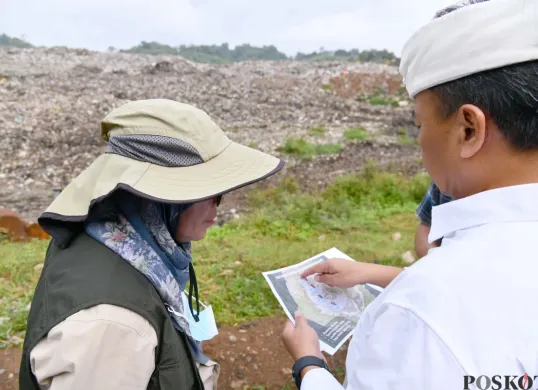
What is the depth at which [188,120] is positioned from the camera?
1485 millimetres

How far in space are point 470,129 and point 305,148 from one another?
898 centimetres

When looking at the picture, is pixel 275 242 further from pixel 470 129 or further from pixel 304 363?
pixel 470 129

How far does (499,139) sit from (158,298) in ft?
3.21

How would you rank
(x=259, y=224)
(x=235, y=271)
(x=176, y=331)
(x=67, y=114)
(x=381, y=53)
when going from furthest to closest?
1. (x=381, y=53)
2. (x=67, y=114)
3. (x=259, y=224)
4. (x=235, y=271)
5. (x=176, y=331)

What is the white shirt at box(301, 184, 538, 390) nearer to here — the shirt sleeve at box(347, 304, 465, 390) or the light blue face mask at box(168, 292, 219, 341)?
the shirt sleeve at box(347, 304, 465, 390)

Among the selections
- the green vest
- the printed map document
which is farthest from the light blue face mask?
the green vest

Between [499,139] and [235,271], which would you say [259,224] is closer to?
[235,271]

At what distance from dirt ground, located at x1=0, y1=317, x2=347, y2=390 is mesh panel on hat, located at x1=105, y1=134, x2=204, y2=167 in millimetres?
1686

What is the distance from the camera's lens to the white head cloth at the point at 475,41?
0.94 m

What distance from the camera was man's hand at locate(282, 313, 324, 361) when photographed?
155 cm

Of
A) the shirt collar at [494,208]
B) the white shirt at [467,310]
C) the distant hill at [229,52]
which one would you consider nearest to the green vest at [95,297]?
the white shirt at [467,310]

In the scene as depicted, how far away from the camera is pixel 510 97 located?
951mm

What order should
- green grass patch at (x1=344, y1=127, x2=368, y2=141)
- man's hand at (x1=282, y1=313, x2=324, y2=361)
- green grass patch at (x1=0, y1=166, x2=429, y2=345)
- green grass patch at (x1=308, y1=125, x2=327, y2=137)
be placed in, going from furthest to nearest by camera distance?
green grass patch at (x1=308, y1=125, x2=327, y2=137)
green grass patch at (x1=344, y1=127, x2=368, y2=141)
green grass patch at (x1=0, y1=166, x2=429, y2=345)
man's hand at (x1=282, y1=313, x2=324, y2=361)

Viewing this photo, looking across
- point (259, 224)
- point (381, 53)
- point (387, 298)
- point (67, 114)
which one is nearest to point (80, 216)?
point (387, 298)
